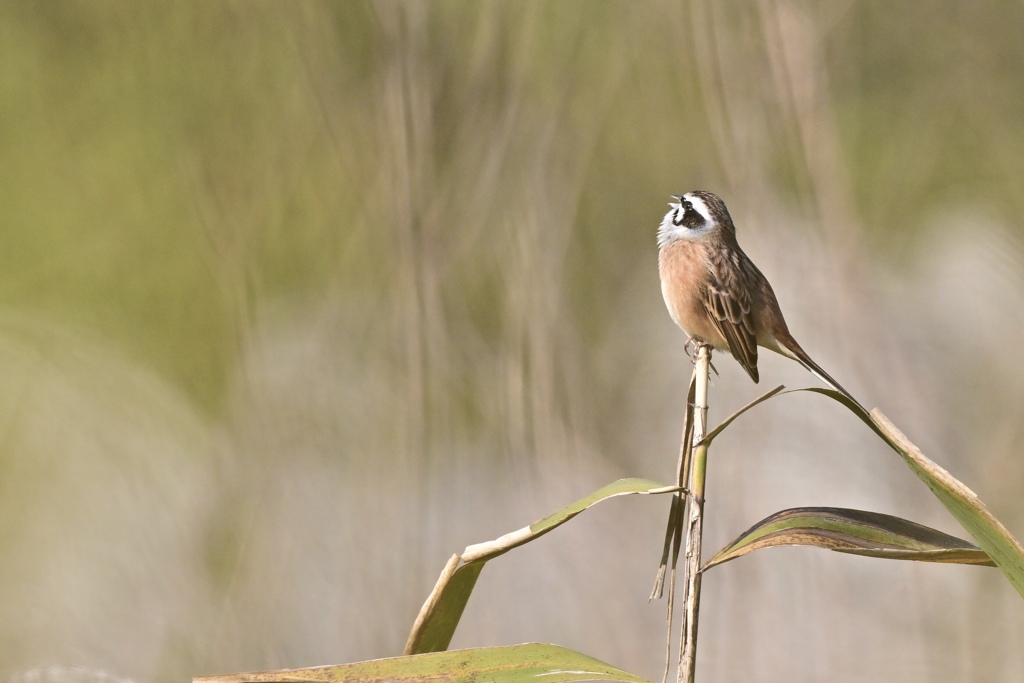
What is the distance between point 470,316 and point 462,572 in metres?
1.66

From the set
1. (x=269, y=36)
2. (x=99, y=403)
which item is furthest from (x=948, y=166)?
(x=99, y=403)

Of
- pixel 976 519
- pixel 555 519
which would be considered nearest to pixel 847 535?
pixel 976 519

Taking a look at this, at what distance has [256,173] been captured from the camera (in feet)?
6.28

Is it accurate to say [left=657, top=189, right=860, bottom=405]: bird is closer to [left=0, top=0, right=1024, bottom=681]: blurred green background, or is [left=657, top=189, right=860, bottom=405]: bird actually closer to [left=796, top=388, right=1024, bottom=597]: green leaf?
[left=0, top=0, right=1024, bottom=681]: blurred green background

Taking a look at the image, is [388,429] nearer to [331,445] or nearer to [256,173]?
[331,445]

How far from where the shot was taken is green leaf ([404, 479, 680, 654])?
623 mm

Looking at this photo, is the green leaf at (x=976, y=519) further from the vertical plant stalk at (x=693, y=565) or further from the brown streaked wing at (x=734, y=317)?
the brown streaked wing at (x=734, y=317)

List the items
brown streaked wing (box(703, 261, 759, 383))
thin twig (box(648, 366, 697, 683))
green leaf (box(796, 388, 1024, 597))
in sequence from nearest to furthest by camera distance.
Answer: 1. green leaf (box(796, 388, 1024, 597))
2. thin twig (box(648, 366, 697, 683))
3. brown streaked wing (box(703, 261, 759, 383))

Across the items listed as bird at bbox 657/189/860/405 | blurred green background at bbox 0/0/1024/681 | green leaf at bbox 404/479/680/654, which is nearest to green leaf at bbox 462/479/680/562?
green leaf at bbox 404/479/680/654

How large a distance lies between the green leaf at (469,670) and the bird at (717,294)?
1.09 m

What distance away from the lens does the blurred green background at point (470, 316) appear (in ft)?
5.61

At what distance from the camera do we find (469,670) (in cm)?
58

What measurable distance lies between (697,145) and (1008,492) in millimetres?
1231

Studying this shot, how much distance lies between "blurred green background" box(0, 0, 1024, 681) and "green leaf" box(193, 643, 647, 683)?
24.6 inches
